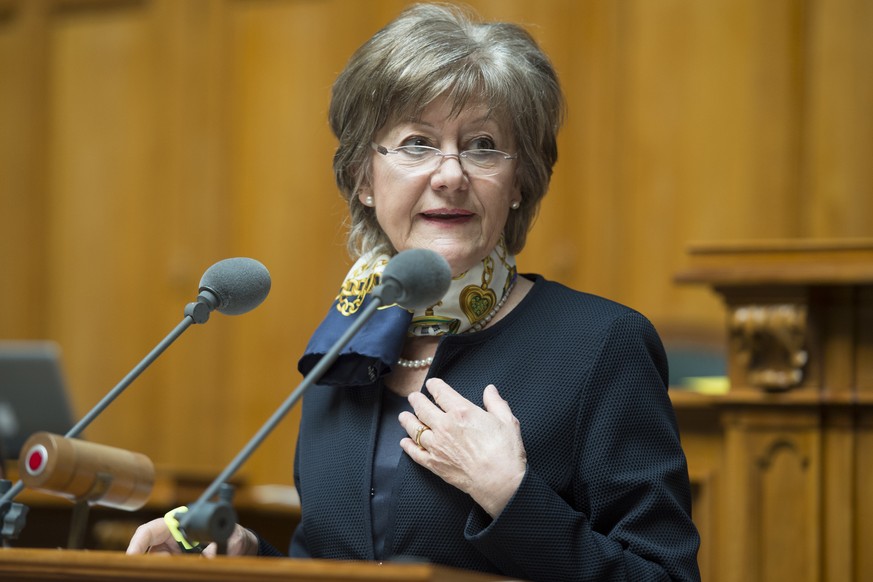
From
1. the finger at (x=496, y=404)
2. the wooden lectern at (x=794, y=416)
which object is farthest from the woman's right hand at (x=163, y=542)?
the wooden lectern at (x=794, y=416)

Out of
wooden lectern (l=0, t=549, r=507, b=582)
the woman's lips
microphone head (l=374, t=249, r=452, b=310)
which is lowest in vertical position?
wooden lectern (l=0, t=549, r=507, b=582)

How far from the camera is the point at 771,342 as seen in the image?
251 centimetres

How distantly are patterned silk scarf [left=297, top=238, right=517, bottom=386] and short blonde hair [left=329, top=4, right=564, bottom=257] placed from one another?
0.42 feet

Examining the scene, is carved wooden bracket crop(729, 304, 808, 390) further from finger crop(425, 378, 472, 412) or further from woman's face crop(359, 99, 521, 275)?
finger crop(425, 378, 472, 412)

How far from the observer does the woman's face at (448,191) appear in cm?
188

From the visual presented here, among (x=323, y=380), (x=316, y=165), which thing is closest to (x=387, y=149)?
(x=323, y=380)

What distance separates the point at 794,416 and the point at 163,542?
1334mm

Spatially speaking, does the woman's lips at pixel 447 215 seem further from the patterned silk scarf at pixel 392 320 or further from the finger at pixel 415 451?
the finger at pixel 415 451

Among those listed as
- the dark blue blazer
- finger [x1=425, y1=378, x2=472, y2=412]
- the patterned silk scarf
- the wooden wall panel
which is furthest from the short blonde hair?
the wooden wall panel

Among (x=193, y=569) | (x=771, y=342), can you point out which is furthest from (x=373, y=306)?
(x=771, y=342)

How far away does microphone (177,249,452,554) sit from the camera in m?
1.34

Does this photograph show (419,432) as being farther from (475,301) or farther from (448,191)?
(448,191)

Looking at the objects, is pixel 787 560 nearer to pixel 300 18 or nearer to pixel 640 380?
pixel 640 380

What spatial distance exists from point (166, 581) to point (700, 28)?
373cm
